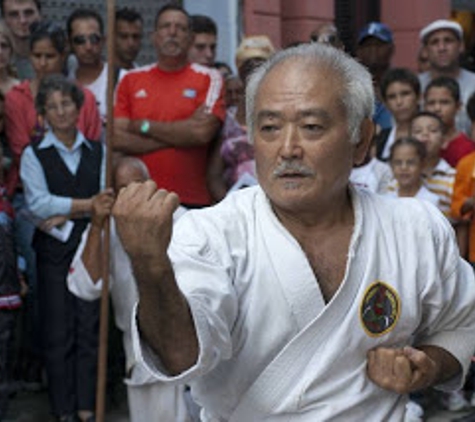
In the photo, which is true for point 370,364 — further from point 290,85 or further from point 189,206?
point 189,206

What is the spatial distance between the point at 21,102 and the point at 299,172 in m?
3.95

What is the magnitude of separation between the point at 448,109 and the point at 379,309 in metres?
4.59

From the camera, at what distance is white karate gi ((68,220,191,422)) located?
239 inches

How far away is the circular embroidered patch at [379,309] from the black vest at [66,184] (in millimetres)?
3610

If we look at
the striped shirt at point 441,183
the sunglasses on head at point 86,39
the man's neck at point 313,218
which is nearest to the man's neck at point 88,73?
the sunglasses on head at point 86,39

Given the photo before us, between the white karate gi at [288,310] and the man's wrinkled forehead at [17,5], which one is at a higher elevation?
the man's wrinkled forehead at [17,5]

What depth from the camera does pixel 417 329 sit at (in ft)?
10.9

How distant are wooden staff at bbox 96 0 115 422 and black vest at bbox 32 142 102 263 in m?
0.62

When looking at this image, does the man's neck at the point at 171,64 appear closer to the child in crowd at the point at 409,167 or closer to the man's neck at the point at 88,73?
the man's neck at the point at 88,73

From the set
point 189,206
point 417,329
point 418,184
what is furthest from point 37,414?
point 417,329

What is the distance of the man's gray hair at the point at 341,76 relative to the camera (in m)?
3.11

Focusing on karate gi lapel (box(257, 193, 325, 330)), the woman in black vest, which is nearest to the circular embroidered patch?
karate gi lapel (box(257, 193, 325, 330))

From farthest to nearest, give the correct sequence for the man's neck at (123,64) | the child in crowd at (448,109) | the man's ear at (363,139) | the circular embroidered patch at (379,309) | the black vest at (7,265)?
the man's neck at (123,64), the child in crowd at (448,109), the black vest at (7,265), the man's ear at (363,139), the circular embroidered patch at (379,309)

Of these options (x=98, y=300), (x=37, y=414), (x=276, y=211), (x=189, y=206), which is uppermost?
(x=276, y=211)
